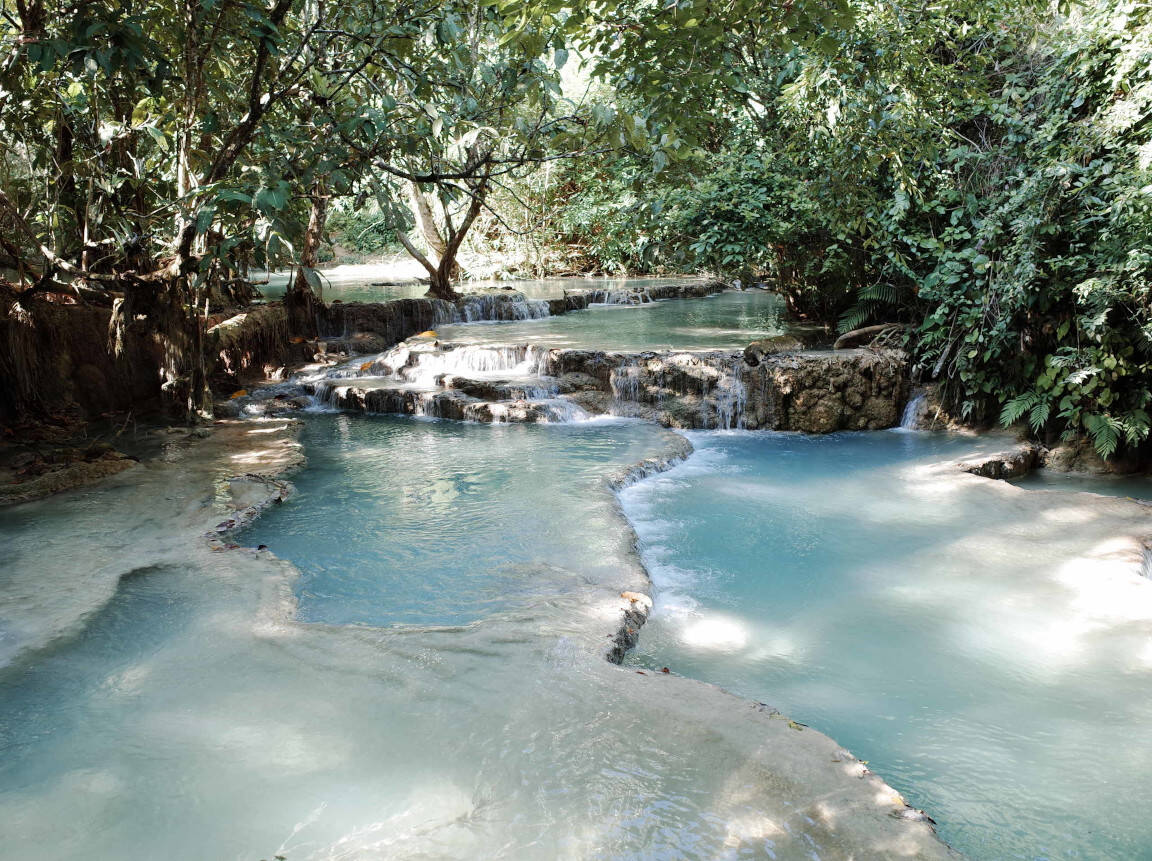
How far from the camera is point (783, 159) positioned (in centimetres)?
1012

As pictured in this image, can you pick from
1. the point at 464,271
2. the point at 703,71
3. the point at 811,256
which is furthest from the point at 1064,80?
the point at 464,271

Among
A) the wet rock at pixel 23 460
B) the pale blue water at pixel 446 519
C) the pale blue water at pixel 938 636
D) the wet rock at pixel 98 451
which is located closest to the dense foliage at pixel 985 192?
the pale blue water at pixel 938 636

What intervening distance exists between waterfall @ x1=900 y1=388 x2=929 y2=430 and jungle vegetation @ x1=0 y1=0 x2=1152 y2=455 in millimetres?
278

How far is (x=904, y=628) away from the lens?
15.1 ft

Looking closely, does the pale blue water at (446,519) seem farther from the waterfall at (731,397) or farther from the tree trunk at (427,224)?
the tree trunk at (427,224)

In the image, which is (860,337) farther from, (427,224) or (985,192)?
(427,224)

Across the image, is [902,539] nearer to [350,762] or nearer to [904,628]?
[904,628]

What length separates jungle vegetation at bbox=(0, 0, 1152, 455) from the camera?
5.56 meters

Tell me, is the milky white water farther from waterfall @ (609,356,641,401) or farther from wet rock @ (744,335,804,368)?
wet rock @ (744,335,804,368)

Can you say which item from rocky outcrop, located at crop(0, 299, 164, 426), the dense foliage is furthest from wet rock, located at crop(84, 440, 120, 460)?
the dense foliage

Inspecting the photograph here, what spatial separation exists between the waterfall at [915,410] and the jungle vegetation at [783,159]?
0.28 m

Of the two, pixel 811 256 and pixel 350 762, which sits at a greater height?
pixel 811 256

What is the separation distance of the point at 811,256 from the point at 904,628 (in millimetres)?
6782

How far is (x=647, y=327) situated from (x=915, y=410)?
523 centimetres
